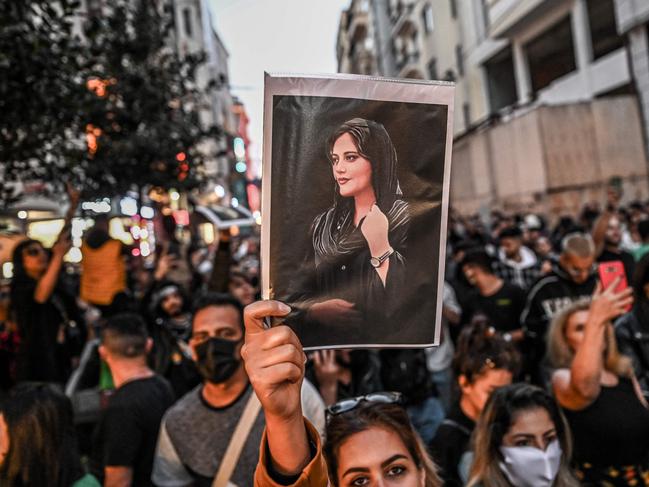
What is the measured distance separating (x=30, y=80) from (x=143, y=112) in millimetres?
6624

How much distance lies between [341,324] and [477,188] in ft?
83.0

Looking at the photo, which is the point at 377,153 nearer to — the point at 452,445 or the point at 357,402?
the point at 357,402

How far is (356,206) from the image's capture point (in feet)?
5.46

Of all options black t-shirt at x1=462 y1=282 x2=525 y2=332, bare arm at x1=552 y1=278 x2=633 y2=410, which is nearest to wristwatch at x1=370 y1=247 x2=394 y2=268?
bare arm at x1=552 y1=278 x2=633 y2=410

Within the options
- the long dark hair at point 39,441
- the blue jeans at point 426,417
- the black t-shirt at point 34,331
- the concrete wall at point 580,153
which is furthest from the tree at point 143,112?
the concrete wall at point 580,153

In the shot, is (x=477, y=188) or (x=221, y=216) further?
(x=477, y=188)

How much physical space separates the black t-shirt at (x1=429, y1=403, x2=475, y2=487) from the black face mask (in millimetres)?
962

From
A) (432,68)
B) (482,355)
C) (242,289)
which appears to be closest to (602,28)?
(432,68)

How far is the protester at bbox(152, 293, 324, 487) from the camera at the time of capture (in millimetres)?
2881

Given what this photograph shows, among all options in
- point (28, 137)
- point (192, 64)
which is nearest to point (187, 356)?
point (28, 137)

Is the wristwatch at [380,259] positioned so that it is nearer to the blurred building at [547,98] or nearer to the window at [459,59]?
the blurred building at [547,98]

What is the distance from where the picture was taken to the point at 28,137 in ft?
17.9

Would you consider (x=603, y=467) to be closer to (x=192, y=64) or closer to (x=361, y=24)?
(x=192, y=64)

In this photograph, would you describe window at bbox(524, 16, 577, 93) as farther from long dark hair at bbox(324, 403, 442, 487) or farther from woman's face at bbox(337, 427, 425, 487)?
woman's face at bbox(337, 427, 425, 487)
